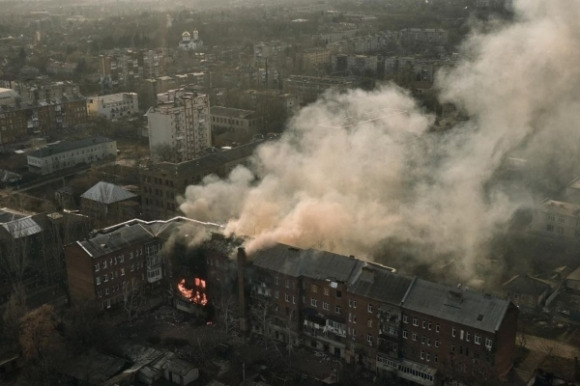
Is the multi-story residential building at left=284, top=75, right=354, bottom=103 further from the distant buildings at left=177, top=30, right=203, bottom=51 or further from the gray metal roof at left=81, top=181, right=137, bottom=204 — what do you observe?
the distant buildings at left=177, top=30, right=203, bottom=51

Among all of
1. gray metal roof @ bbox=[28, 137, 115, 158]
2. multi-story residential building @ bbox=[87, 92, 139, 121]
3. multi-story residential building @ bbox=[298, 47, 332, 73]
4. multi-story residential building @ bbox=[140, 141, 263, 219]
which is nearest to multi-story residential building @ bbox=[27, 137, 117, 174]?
gray metal roof @ bbox=[28, 137, 115, 158]

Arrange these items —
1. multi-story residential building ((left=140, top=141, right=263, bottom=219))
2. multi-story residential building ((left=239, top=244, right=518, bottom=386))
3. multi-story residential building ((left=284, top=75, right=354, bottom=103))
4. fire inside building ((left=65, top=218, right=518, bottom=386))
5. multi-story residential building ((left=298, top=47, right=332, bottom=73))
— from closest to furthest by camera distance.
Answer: multi-story residential building ((left=239, top=244, right=518, bottom=386))
fire inside building ((left=65, top=218, right=518, bottom=386))
multi-story residential building ((left=140, top=141, right=263, bottom=219))
multi-story residential building ((left=284, top=75, right=354, bottom=103))
multi-story residential building ((left=298, top=47, right=332, bottom=73))

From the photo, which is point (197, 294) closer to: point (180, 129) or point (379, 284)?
point (379, 284)

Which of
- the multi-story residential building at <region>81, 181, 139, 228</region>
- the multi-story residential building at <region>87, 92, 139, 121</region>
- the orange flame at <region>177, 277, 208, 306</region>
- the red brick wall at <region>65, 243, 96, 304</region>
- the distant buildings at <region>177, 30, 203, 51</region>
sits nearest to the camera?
the red brick wall at <region>65, 243, 96, 304</region>

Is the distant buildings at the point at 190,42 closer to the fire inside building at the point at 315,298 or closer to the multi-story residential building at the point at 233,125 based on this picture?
the multi-story residential building at the point at 233,125

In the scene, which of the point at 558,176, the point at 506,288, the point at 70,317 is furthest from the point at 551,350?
the point at 70,317

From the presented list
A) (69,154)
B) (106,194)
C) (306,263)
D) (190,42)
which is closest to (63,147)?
(69,154)

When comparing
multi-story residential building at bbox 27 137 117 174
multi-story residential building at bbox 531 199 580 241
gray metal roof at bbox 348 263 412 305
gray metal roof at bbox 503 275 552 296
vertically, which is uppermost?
gray metal roof at bbox 348 263 412 305
